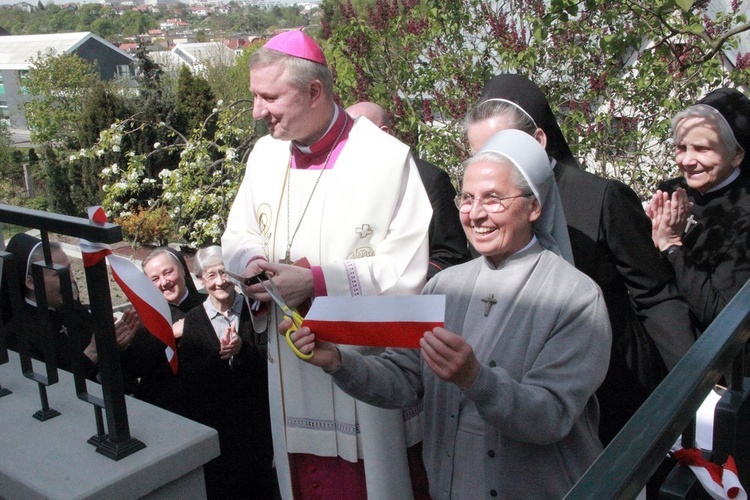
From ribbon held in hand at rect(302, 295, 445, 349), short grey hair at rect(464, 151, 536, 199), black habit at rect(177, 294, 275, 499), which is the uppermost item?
short grey hair at rect(464, 151, 536, 199)

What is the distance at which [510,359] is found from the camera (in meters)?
2.03

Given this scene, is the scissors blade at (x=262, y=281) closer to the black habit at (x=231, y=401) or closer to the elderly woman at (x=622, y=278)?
the elderly woman at (x=622, y=278)

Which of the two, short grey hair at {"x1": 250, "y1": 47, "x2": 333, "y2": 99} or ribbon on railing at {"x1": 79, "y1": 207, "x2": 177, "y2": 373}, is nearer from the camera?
ribbon on railing at {"x1": 79, "y1": 207, "x2": 177, "y2": 373}

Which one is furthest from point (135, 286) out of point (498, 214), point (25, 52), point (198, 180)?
point (25, 52)

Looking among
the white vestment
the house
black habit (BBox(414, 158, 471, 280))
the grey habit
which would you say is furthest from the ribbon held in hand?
the house

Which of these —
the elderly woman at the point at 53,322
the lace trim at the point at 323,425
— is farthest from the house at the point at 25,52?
the lace trim at the point at 323,425

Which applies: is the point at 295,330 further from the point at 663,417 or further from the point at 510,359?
the point at 663,417

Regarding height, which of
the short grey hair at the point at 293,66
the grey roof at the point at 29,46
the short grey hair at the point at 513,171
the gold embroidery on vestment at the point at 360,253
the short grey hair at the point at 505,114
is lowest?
the gold embroidery on vestment at the point at 360,253

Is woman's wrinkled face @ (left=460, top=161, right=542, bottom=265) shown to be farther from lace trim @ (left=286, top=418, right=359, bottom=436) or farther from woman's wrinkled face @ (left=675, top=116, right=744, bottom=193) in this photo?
woman's wrinkled face @ (left=675, top=116, right=744, bottom=193)

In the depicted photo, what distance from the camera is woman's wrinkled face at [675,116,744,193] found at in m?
3.04

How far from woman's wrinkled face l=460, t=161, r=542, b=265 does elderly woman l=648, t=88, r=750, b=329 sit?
1015 mm

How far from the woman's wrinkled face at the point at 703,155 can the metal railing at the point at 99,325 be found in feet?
7.26

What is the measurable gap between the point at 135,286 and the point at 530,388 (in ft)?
3.88

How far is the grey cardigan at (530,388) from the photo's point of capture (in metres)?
1.87
